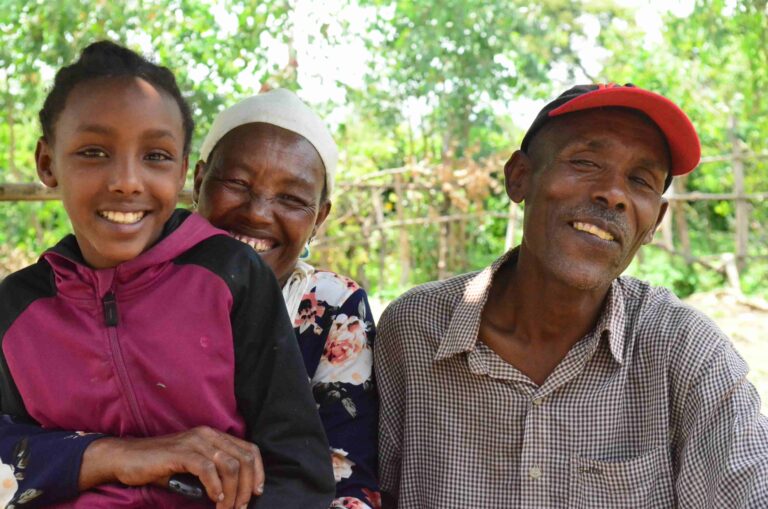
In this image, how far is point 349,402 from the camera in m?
2.26

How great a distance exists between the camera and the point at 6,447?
1.87m

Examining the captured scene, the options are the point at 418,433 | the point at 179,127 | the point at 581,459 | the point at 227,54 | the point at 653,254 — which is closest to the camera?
the point at 179,127

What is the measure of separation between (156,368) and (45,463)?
30cm

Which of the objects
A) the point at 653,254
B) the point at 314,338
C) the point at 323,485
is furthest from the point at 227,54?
the point at 653,254

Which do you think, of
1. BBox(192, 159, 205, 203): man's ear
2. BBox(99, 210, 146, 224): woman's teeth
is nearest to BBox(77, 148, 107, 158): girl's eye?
BBox(99, 210, 146, 224): woman's teeth

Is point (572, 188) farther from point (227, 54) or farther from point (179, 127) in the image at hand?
point (227, 54)

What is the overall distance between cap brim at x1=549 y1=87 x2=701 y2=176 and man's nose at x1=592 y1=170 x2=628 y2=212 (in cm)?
17

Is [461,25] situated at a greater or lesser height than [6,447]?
greater

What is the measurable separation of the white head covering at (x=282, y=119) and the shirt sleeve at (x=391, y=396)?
467 millimetres

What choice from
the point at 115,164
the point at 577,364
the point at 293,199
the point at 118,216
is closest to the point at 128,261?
the point at 118,216

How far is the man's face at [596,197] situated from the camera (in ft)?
7.52

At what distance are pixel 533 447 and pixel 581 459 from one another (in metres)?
0.12

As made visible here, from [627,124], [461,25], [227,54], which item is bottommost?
[627,124]

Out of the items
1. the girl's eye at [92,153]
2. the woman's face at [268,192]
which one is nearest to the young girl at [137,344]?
the girl's eye at [92,153]
